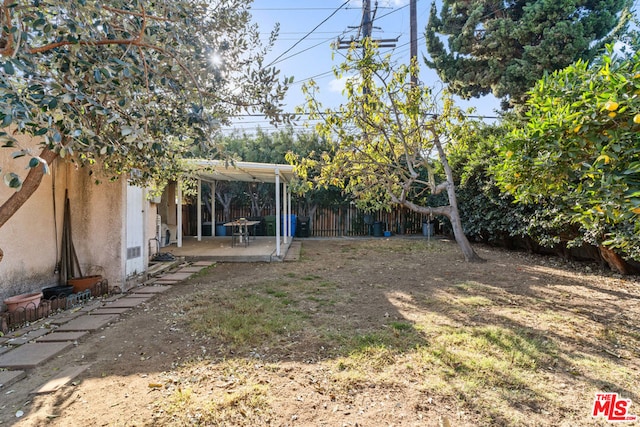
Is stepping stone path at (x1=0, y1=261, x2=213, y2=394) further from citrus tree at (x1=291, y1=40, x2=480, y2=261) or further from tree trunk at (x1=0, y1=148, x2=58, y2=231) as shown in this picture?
citrus tree at (x1=291, y1=40, x2=480, y2=261)

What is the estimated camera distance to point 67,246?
5.39 m

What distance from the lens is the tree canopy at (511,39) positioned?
942 centimetres

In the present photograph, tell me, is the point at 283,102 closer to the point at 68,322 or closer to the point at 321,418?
the point at 321,418

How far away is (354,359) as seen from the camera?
319cm

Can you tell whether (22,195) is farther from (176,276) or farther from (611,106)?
(176,276)

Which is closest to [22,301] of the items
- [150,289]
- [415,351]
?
[150,289]

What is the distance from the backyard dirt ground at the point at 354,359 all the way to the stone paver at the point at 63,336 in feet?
0.44

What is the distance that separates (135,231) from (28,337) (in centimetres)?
276

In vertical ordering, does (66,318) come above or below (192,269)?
below

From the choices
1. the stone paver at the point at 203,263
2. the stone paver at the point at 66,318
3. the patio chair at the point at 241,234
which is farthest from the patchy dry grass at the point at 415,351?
the patio chair at the point at 241,234

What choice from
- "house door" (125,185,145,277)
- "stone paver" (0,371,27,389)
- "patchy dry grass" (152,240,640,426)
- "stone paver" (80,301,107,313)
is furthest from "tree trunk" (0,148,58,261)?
"house door" (125,185,145,277)

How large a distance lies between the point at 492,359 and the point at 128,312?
15.2 feet

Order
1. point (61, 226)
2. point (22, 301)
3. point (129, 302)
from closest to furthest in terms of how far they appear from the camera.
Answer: point (22, 301)
point (129, 302)
point (61, 226)

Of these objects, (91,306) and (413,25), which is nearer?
(91,306)
